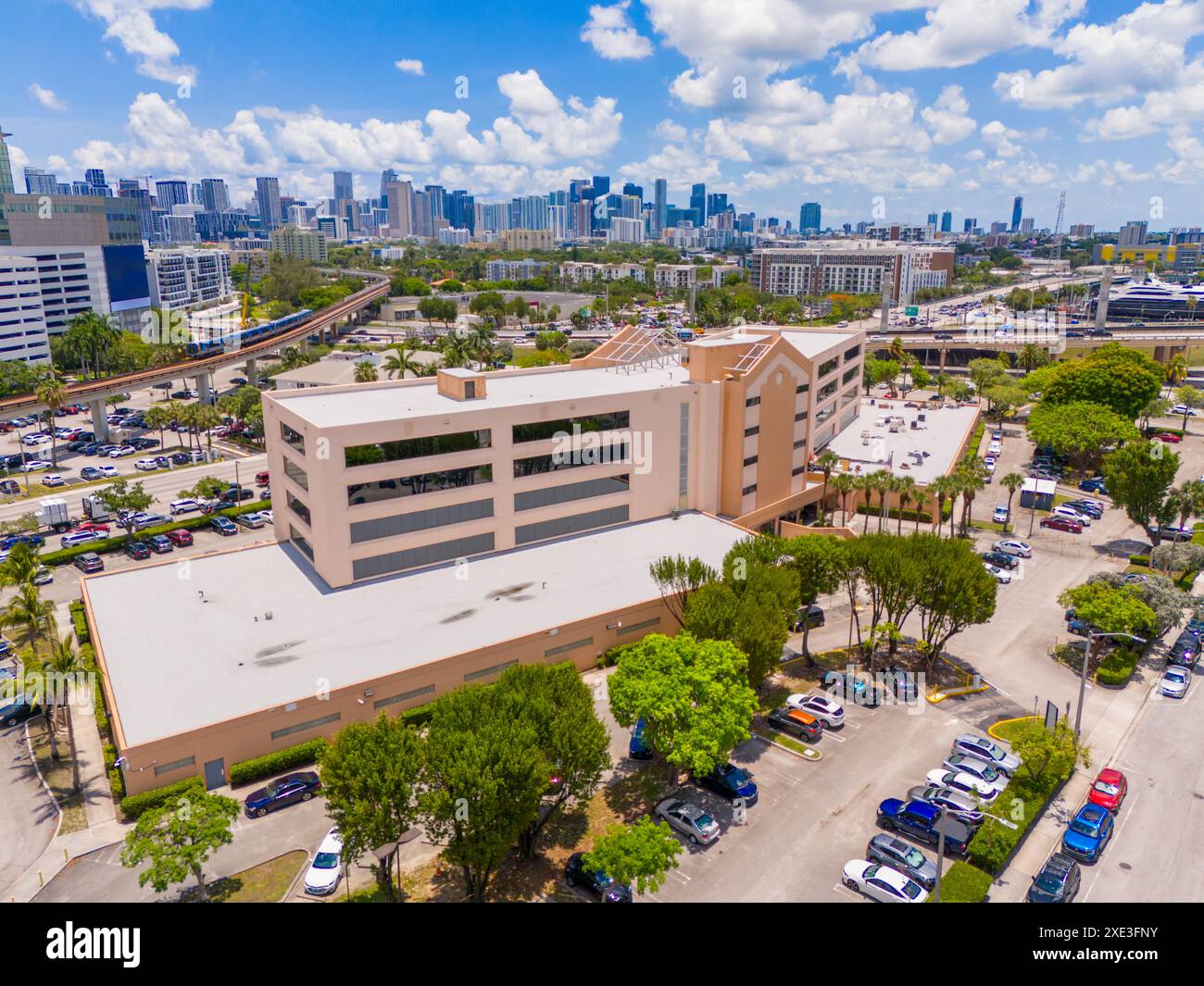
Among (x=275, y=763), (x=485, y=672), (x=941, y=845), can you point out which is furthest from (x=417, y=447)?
(x=941, y=845)

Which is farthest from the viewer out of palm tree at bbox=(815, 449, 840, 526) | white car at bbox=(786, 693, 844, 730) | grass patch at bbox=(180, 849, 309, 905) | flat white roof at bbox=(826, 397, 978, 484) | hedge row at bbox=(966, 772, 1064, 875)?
flat white roof at bbox=(826, 397, 978, 484)

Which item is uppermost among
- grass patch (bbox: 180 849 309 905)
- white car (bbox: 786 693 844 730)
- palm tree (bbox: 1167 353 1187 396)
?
palm tree (bbox: 1167 353 1187 396)

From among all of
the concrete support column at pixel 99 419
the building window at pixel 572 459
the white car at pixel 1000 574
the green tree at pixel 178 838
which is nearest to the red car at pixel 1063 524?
the white car at pixel 1000 574

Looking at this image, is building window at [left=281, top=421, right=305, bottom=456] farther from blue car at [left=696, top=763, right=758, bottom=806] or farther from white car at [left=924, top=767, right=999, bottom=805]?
white car at [left=924, top=767, right=999, bottom=805]

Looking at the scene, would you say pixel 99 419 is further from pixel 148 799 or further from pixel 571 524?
pixel 148 799

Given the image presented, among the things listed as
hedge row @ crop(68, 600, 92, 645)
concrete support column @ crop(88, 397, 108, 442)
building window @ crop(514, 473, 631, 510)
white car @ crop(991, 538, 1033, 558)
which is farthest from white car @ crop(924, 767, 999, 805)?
concrete support column @ crop(88, 397, 108, 442)

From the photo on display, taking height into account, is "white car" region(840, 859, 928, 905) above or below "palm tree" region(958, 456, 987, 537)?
below

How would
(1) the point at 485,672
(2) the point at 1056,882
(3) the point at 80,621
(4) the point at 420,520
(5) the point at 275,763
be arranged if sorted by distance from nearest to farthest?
(2) the point at 1056,882 < (5) the point at 275,763 < (1) the point at 485,672 < (4) the point at 420,520 < (3) the point at 80,621
